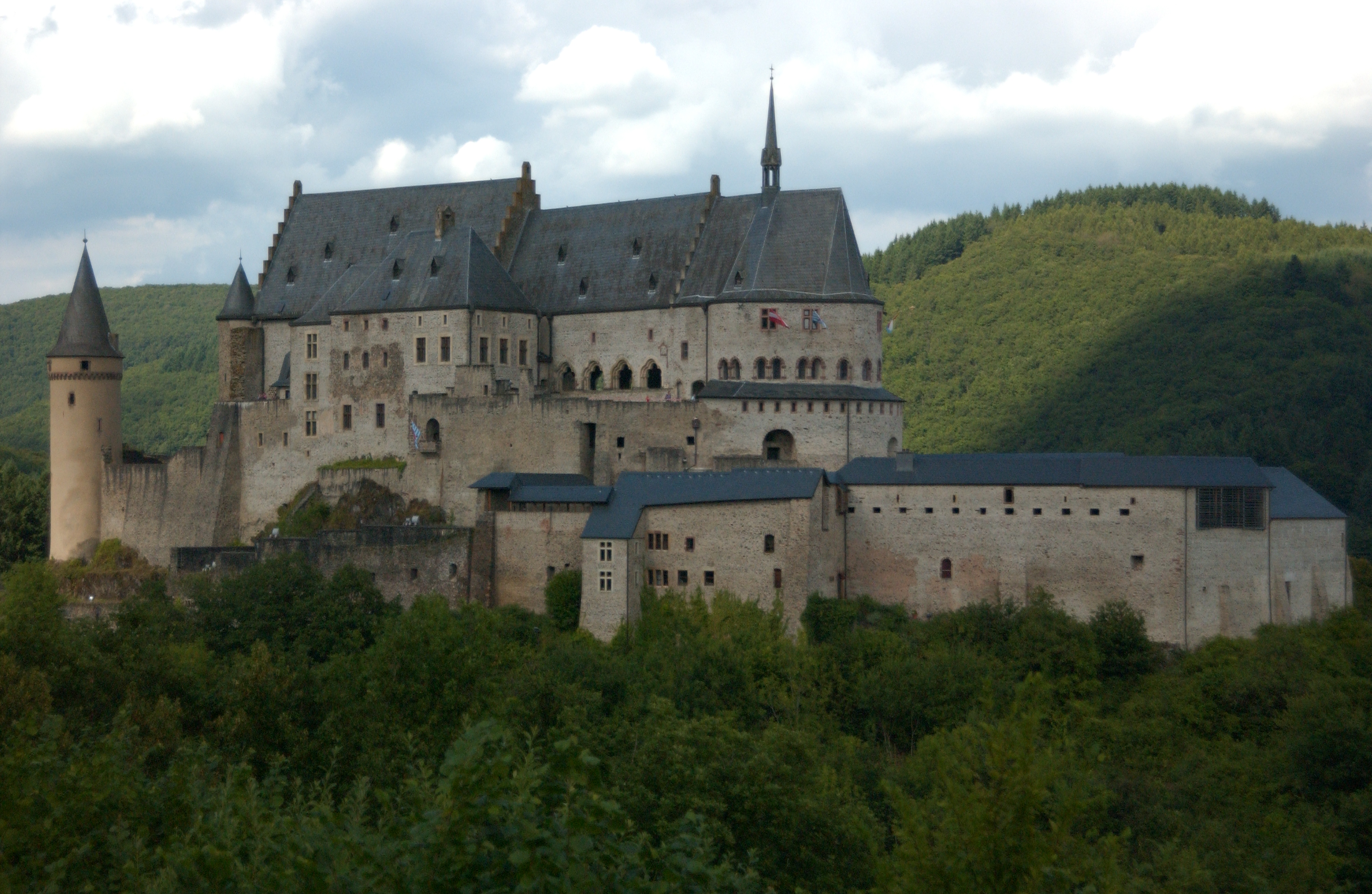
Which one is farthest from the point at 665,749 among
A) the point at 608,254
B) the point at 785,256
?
the point at 608,254

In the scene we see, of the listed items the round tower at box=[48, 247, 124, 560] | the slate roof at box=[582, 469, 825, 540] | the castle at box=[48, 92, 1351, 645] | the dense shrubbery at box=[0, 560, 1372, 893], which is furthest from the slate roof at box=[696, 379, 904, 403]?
the round tower at box=[48, 247, 124, 560]

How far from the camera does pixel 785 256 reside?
56.9 m

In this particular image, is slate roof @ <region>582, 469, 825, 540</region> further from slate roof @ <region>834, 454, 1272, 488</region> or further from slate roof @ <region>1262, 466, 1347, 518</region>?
slate roof @ <region>1262, 466, 1347, 518</region>

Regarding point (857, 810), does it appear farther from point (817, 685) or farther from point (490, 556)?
point (490, 556)

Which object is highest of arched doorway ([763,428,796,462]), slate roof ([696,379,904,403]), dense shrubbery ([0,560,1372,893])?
slate roof ([696,379,904,403])

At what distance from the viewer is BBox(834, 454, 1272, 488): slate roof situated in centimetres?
4447

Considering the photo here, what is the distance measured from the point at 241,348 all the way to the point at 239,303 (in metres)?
1.91

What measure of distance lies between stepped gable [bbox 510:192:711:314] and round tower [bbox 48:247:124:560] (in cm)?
1661

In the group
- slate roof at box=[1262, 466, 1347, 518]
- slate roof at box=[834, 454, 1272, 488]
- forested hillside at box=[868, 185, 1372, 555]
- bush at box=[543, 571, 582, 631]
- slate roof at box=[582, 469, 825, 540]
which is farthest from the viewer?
forested hillside at box=[868, 185, 1372, 555]

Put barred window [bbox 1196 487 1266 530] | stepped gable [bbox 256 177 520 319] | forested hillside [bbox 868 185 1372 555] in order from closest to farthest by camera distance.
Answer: barred window [bbox 1196 487 1266 530] < stepped gable [bbox 256 177 520 319] < forested hillside [bbox 868 185 1372 555]

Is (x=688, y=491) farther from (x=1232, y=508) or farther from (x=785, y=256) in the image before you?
(x=1232, y=508)

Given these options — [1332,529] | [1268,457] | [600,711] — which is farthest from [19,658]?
[1268,457]

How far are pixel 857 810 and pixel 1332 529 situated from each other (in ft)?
72.3

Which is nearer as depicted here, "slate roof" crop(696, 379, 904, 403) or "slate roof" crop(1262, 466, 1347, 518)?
"slate roof" crop(1262, 466, 1347, 518)
